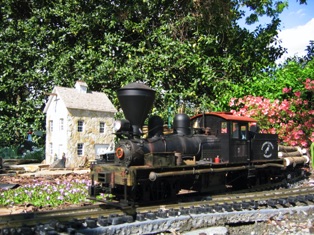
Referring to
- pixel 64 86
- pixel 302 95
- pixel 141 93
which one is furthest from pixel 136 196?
pixel 64 86

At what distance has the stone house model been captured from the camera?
22.4 metres

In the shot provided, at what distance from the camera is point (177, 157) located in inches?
390

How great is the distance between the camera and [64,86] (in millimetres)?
25188

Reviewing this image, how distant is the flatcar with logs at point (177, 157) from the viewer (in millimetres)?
9297

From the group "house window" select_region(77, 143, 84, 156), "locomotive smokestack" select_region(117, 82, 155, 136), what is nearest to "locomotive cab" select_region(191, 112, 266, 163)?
"locomotive smokestack" select_region(117, 82, 155, 136)

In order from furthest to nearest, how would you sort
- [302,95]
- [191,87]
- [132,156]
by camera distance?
[191,87]
[302,95]
[132,156]

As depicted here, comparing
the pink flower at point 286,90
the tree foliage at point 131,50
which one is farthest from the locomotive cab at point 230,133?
the tree foliage at point 131,50

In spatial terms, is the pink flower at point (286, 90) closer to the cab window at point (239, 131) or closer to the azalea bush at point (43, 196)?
the cab window at point (239, 131)

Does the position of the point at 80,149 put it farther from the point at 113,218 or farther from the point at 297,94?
the point at 113,218

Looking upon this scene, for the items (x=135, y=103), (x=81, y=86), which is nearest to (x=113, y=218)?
(x=135, y=103)

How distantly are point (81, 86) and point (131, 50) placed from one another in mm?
4049

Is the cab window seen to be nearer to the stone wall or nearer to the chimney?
the stone wall

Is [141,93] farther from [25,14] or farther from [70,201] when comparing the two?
[25,14]

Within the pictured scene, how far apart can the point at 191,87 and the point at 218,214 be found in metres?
16.4
